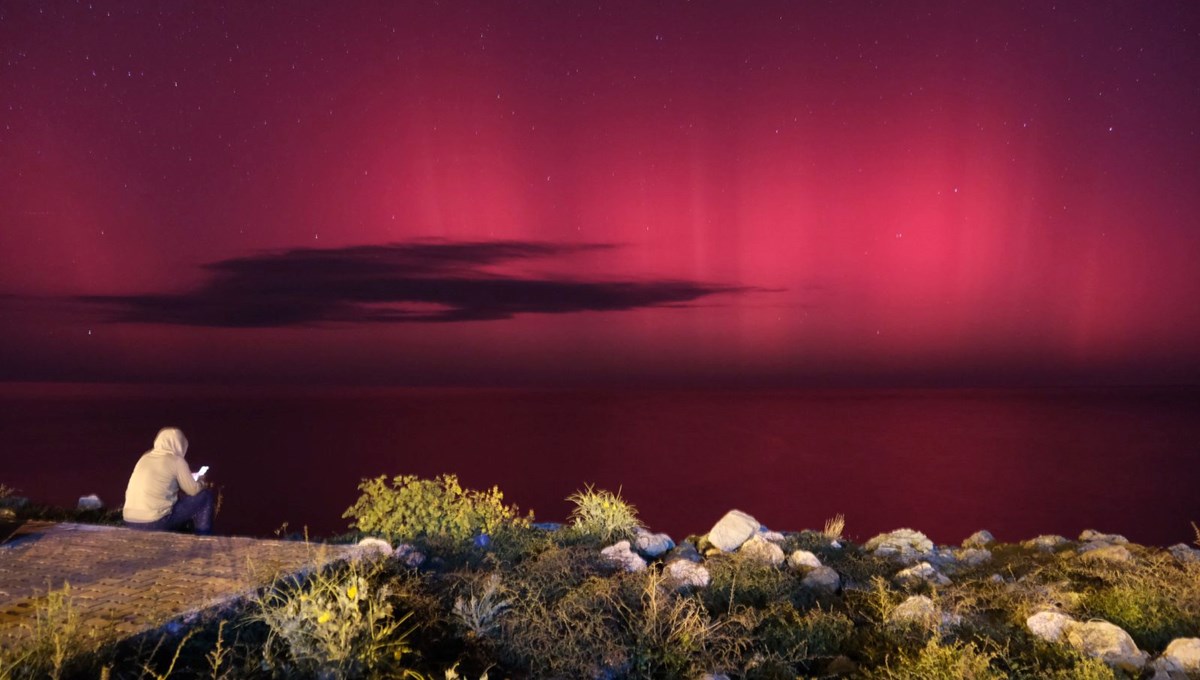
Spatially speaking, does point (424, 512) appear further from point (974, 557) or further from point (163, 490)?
point (974, 557)

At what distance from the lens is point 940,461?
1458 inches

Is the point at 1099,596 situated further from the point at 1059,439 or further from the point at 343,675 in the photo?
the point at 1059,439

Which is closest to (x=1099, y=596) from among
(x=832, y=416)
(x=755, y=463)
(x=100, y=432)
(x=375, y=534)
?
(x=375, y=534)

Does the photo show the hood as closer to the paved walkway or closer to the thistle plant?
the paved walkway

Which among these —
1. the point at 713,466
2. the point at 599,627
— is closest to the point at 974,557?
the point at 599,627

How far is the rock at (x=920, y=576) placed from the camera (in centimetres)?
733

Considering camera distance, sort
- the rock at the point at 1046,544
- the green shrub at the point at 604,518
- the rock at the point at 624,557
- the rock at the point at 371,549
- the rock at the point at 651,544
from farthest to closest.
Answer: the rock at the point at 1046,544, the green shrub at the point at 604,518, the rock at the point at 651,544, the rock at the point at 624,557, the rock at the point at 371,549

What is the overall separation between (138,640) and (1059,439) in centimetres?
5069

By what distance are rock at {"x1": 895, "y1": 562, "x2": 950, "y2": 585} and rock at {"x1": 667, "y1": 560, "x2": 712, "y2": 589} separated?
205 cm

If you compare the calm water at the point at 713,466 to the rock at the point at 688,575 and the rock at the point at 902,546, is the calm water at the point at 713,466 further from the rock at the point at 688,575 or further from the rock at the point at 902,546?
the rock at the point at 688,575

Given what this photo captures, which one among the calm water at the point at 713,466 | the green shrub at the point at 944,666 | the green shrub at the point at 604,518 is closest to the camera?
the green shrub at the point at 944,666

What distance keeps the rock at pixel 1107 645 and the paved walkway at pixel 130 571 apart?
213 inches

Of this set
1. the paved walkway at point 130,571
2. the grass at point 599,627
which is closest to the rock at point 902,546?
the grass at point 599,627

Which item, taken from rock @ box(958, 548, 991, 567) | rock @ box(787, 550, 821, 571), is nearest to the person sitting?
rock @ box(787, 550, 821, 571)
